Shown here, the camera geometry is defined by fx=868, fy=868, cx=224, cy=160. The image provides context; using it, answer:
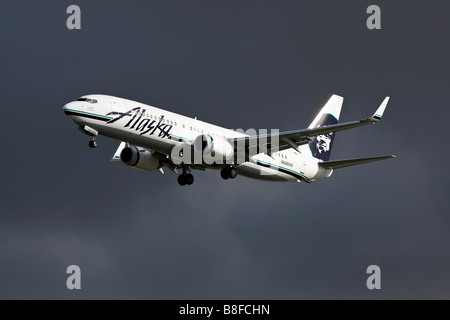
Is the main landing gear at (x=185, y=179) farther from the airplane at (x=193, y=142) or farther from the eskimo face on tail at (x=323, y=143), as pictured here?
the eskimo face on tail at (x=323, y=143)

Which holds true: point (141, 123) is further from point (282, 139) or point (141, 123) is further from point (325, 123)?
point (325, 123)

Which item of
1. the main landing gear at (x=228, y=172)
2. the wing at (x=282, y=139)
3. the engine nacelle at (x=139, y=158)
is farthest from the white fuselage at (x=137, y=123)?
the engine nacelle at (x=139, y=158)

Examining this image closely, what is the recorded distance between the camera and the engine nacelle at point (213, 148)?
6322 centimetres

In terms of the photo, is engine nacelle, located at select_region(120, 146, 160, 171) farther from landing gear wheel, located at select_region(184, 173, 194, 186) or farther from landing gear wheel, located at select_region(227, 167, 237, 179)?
landing gear wheel, located at select_region(227, 167, 237, 179)

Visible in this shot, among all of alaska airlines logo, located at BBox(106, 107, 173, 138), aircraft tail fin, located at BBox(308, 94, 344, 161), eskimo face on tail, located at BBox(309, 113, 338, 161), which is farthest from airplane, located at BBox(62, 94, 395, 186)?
aircraft tail fin, located at BBox(308, 94, 344, 161)

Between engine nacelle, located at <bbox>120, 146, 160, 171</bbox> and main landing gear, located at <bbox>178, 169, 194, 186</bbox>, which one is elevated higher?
engine nacelle, located at <bbox>120, 146, 160, 171</bbox>

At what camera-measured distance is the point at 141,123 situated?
202 ft

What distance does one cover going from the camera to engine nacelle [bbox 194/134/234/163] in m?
63.2

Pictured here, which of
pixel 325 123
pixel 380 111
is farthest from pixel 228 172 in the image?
pixel 325 123

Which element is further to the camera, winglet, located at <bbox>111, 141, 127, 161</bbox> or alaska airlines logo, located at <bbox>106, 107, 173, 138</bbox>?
winglet, located at <bbox>111, 141, 127, 161</bbox>

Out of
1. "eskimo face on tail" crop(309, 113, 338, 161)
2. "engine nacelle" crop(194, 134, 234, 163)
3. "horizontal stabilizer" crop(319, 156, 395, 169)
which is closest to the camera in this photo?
"engine nacelle" crop(194, 134, 234, 163)

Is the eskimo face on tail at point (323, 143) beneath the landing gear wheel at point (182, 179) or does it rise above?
above

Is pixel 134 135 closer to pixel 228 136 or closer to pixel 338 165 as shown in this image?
pixel 228 136


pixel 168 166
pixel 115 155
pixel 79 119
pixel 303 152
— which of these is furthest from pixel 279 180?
pixel 79 119
